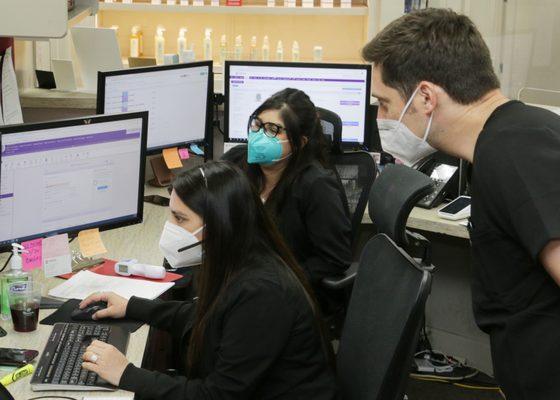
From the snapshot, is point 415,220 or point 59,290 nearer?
point 59,290

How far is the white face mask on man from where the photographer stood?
1587 millimetres

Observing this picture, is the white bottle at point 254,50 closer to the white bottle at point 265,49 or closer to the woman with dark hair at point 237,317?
the white bottle at point 265,49

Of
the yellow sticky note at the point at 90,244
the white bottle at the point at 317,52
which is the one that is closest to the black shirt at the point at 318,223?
the yellow sticky note at the point at 90,244

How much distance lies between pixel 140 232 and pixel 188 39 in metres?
3.65

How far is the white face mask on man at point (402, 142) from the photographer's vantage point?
159 cm

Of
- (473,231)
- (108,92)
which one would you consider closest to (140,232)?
(108,92)

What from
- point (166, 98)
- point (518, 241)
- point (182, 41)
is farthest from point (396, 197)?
point (182, 41)

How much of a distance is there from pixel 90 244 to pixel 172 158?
39.8 inches

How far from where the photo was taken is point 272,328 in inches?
66.2

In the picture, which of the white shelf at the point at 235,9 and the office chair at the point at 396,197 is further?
the white shelf at the point at 235,9

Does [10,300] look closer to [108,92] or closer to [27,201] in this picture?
[27,201]

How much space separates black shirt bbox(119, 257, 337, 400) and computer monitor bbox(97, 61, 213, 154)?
58.1 inches

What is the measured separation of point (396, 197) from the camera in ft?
8.79

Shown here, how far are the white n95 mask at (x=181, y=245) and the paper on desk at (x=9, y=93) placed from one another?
1161 millimetres
